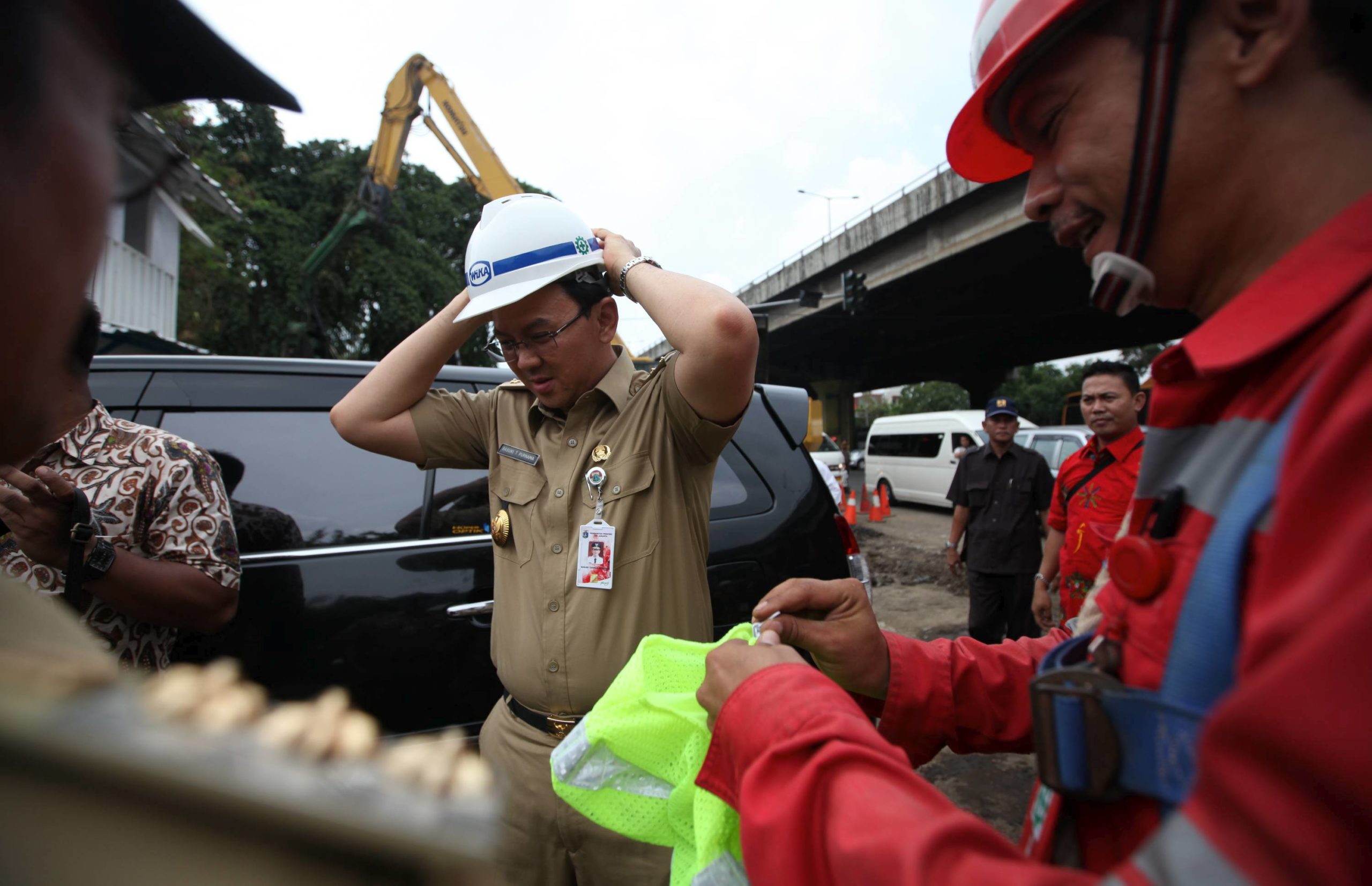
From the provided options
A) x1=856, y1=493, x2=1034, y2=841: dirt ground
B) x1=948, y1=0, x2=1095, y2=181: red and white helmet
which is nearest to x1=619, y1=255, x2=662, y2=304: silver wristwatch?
x1=948, y1=0, x2=1095, y2=181: red and white helmet

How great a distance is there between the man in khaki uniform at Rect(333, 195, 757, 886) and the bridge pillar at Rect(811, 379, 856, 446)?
34.2 metres

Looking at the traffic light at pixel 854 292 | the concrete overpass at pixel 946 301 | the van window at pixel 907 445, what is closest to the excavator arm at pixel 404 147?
the concrete overpass at pixel 946 301

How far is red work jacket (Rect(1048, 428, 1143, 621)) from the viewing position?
364cm

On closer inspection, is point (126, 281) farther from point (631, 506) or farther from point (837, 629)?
point (837, 629)

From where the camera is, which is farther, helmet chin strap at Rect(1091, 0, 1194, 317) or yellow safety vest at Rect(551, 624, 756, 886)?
yellow safety vest at Rect(551, 624, 756, 886)

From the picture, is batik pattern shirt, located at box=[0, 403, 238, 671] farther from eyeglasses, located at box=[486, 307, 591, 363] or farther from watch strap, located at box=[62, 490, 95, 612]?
eyeglasses, located at box=[486, 307, 591, 363]

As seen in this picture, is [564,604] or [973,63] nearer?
[973,63]

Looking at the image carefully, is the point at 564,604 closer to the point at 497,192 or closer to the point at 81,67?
the point at 81,67

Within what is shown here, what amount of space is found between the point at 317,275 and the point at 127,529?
15.3 meters

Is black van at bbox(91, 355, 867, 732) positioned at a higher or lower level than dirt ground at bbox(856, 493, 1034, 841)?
higher

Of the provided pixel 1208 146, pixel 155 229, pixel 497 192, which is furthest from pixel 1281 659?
pixel 497 192

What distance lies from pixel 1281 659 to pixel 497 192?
45.2 ft

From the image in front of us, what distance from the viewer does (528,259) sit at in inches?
70.2

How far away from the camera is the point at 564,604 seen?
167 centimetres
